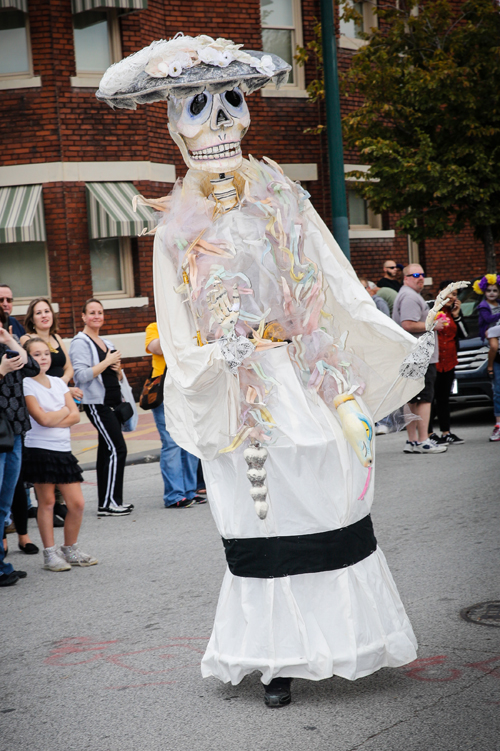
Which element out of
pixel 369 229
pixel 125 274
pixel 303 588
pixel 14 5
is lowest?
pixel 303 588

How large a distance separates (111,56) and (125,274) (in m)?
3.66

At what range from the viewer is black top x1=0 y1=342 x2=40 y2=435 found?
5.69m

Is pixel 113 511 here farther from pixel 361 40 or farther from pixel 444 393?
pixel 361 40

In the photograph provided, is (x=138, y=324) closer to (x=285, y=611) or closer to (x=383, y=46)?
(x=383, y=46)

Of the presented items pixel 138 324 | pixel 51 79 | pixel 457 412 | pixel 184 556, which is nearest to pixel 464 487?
pixel 184 556

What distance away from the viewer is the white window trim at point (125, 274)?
594 inches

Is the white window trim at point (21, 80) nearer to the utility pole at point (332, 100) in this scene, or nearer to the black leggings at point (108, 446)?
the utility pole at point (332, 100)

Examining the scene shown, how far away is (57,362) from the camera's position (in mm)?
7930

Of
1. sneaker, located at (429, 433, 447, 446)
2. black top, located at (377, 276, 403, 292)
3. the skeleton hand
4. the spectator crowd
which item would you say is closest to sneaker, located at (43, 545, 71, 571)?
the spectator crowd

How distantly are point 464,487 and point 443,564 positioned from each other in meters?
2.27

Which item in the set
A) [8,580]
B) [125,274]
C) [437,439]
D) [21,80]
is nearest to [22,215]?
[125,274]

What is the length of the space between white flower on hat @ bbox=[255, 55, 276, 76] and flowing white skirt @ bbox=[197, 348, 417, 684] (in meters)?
1.25

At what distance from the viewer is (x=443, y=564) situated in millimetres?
5438

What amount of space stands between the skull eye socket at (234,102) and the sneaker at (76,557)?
343cm
